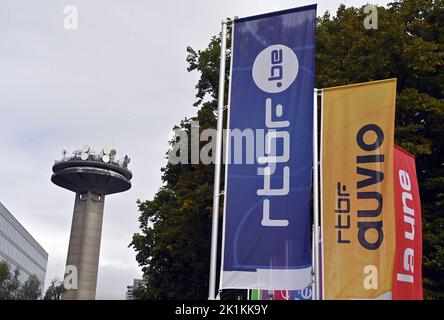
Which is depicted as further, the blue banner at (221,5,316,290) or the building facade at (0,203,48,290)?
the building facade at (0,203,48,290)

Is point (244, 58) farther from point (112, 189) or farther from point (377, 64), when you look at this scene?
point (112, 189)

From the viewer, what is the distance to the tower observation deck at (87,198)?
7644 cm

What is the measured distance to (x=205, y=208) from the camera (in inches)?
806

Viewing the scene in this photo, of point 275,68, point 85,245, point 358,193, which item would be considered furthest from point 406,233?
point 85,245

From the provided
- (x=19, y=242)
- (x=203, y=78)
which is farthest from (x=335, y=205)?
(x=19, y=242)

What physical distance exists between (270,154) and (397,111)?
10.0 m

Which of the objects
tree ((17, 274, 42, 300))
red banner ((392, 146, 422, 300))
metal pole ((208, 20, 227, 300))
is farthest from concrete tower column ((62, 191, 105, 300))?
metal pole ((208, 20, 227, 300))

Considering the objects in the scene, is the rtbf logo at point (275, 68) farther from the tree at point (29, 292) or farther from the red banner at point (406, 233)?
the tree at point (29, 292)

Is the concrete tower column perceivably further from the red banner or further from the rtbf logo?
the rtbf logo

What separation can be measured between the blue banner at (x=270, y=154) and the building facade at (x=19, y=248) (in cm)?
7011

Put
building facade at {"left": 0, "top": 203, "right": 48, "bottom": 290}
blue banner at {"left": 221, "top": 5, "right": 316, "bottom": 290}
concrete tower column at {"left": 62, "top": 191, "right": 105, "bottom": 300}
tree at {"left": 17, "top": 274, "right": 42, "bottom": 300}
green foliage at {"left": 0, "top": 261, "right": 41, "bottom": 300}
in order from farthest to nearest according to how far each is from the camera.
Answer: concrete tower column at {"left": 62, "top": 191, "right": 105, "bottom": 300} → building facade at {"left": 0, "top": 203, "right": 48, "bottom": 290} → tree at {"left": 17, "top": 274, "right": 42, "bottom": 300} → green foliage at {"left": 0, "top": 261, "right": 41, "bottom": 300} → blue banner at {"left": 221, "top": 5, "right": 316, "bottom": 290}

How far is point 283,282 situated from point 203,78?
57.1 feet

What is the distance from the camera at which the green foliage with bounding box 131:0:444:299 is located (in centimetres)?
1727

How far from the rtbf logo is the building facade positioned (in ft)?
231
